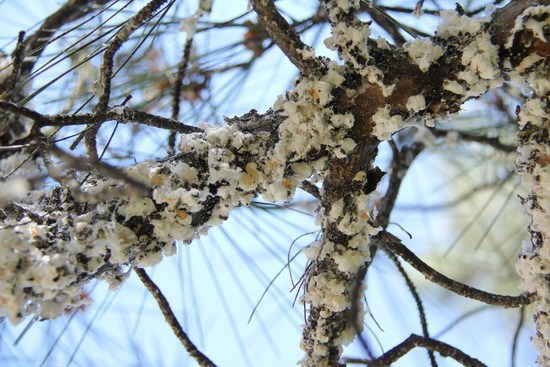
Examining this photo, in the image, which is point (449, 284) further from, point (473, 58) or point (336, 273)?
point (473, 58)

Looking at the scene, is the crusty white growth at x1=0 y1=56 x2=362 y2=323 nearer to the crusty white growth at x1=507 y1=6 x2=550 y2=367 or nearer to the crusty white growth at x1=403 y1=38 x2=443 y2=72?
the crusty white growth at x1=403 y1=38 x2=443 y2=72

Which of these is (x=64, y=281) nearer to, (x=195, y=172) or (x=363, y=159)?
(x=195, y=172)

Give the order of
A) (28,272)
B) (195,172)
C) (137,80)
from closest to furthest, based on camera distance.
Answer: (28,272)
(195,172)
(137,80)

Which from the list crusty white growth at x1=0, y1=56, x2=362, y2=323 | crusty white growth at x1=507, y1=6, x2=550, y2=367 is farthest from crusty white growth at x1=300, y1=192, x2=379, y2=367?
crusty white growth at x1=507, y1=6, x2=550, y2=367

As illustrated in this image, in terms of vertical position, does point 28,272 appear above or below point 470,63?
below

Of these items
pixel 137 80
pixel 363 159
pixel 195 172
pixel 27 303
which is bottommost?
pixel 27 303

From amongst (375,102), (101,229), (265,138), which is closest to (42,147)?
(101,229)
